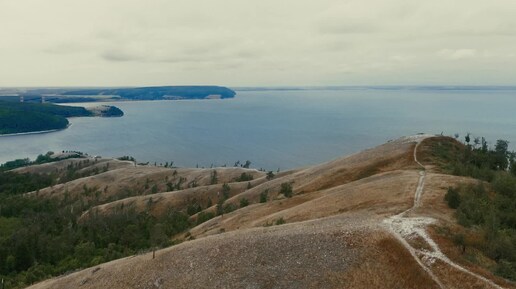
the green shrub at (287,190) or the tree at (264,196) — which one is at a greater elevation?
the green shrub at (287,190)

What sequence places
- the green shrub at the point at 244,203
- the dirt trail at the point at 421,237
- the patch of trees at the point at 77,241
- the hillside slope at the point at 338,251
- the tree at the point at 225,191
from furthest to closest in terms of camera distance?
the tree at the point at 225,191
the green shrub at the point at 244,203
the patch of trees at the point at 77,241
the hillside slope at the point at 338,251
the dirt trail at the point at 421,237

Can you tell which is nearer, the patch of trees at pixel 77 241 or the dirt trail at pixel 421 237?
the dirt trail at pixel 421 237

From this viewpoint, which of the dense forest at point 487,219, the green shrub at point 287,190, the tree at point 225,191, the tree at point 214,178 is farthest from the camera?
the tree at point 214,178

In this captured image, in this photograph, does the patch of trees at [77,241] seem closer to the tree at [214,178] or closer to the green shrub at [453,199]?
the tree at [214,178]

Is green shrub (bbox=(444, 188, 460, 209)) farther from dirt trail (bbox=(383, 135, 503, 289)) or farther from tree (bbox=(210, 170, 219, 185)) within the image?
tree (bbox=(210, 170, 219, 185))

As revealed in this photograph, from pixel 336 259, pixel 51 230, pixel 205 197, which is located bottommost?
pixel 51 230

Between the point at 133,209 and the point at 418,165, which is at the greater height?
the point at 418,165

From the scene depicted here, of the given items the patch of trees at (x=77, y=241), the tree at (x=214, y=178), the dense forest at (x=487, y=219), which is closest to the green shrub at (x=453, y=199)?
the dense forest at (x=487, y=219)

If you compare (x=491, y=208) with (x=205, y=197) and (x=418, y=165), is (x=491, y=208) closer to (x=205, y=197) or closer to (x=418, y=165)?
(x=418, y=165)

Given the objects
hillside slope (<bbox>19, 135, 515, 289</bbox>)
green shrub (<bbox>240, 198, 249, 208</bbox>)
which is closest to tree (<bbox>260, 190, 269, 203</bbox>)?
green shrub (<bbox>240, 198, 249, 208</bbox>)

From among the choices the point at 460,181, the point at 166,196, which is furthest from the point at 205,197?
the point at 460,181

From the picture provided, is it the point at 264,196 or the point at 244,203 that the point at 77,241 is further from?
the point at 264,196
